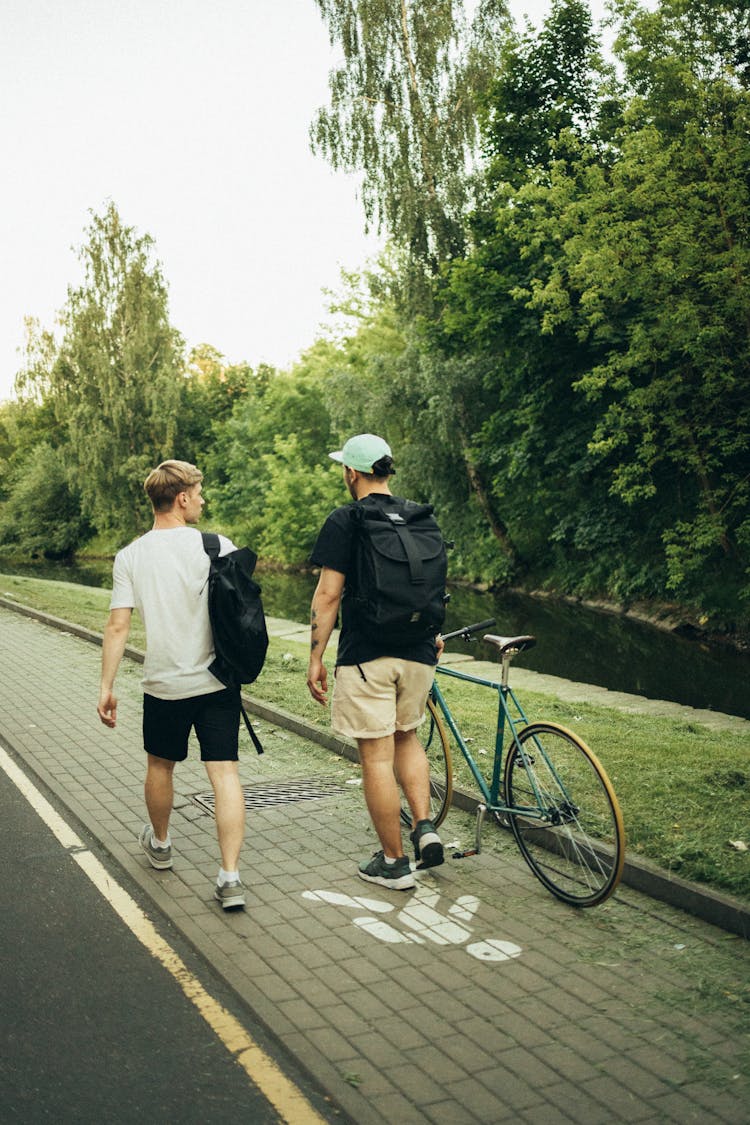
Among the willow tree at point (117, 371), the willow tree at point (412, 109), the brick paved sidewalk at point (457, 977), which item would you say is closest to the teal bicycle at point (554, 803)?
the brick paved sidewalk at point (457, 977)

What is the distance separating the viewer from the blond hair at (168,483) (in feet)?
16.3

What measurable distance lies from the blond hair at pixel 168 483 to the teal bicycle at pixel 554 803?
1.64 meters

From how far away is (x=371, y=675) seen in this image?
4980 millimetres

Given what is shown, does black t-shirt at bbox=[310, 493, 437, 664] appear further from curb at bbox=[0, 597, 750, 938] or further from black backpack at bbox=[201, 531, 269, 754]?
curb at bbox=[0, 597, 750, 938]

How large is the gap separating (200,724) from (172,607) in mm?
579

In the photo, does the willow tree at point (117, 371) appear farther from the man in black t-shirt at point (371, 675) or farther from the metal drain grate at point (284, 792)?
the man in black t-shirt at point (371, 675)

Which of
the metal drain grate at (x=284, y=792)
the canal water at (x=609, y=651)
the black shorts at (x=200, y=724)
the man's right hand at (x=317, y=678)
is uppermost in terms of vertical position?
the man's right hand at (x=317, y=678)

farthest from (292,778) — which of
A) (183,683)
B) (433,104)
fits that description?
(433,104)

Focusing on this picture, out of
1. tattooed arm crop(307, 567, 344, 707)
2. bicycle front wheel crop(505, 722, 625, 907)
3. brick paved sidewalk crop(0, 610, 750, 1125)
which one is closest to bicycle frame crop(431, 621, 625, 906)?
bicycle front wheel crop(505, 722, 625, 907)

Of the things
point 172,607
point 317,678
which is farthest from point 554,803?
point 172,607

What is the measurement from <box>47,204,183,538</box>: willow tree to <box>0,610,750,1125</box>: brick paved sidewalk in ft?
155

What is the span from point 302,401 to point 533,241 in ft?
94.7

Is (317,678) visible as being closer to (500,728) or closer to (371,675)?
(371,675)

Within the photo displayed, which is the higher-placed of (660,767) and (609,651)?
(660,767)
